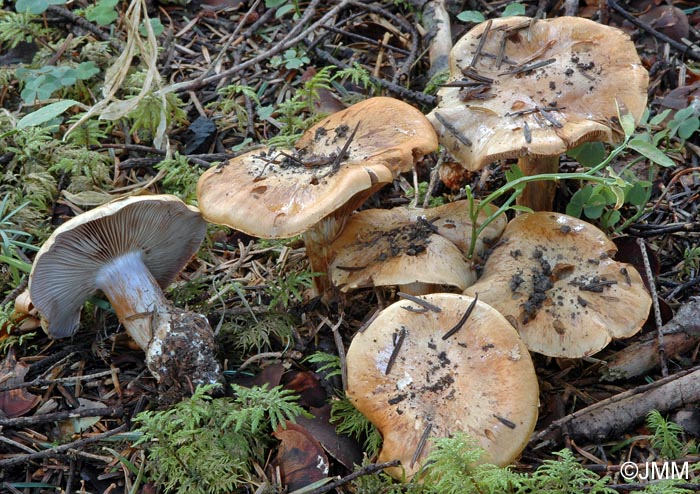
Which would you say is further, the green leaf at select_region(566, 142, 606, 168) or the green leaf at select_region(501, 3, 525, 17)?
the green leaf at select_region(501, 3, 525, 17)

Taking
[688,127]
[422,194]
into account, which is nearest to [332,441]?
[422,194]

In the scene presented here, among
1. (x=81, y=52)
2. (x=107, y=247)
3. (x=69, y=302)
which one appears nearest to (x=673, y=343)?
(x=107, y=247)

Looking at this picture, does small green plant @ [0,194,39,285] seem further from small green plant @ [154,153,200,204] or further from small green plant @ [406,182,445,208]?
small green plant @ [406,182,445,208]

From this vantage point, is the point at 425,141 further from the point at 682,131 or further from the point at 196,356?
the point at 682,131

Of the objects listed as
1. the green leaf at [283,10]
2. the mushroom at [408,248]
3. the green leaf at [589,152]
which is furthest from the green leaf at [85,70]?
the green leaf at [589,152]

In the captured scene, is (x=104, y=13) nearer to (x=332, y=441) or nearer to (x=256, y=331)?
(x=256, y=331)

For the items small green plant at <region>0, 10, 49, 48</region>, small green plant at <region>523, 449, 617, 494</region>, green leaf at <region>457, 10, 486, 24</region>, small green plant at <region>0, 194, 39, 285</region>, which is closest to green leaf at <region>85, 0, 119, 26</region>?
small green plant at <region>0, 10, 49, 48</region>
